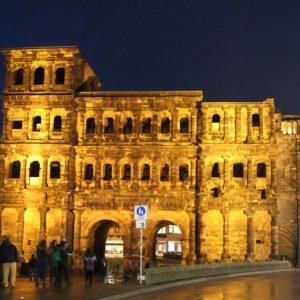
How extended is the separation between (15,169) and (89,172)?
20.5 feet

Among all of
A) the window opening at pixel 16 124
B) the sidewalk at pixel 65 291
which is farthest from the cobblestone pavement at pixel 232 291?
the window opening at pixel 16 124

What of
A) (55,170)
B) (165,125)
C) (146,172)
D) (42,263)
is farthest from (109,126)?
(42,263)

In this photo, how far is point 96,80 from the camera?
58.7 m

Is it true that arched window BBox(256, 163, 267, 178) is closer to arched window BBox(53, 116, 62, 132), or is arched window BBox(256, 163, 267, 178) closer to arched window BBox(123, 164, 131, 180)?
arched window BBox(123, 164, 131, 180)

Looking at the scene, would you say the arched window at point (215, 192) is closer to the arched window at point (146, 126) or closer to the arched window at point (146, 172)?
the arched window at point (146, 172)

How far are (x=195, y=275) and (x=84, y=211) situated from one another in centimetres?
1975

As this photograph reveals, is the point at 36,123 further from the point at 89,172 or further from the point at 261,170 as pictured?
the point at 261,170

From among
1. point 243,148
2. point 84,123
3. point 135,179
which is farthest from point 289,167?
point 84,123

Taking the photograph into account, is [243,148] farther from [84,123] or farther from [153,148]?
[84,123]

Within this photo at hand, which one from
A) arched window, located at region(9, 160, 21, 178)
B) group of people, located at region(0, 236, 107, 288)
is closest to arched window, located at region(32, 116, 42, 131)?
arched window, located at region(9, 160, 21, 178)

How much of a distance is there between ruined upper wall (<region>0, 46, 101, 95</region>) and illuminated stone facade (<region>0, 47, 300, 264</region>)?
0.12 metres

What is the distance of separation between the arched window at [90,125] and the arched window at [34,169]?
4940 millimetres

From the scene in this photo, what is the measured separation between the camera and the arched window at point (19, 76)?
51.8m

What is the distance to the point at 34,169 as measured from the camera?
166ft
